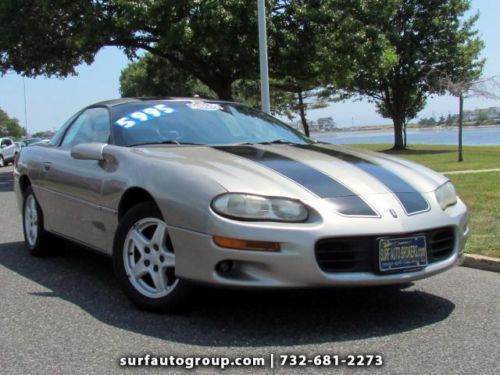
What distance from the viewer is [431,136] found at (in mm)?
48469

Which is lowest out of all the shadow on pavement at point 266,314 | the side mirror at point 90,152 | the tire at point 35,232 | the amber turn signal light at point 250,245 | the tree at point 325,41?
the shadow on pavement at point 266,314

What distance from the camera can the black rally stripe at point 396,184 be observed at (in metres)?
3.85

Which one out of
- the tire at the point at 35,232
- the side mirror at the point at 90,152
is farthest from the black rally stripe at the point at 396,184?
the tire at the point at 35,232

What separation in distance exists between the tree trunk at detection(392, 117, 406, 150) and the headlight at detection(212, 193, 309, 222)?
104 feet

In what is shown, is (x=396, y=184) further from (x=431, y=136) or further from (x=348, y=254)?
(x=431, y=136)

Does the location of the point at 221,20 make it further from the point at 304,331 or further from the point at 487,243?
the point at 304,331

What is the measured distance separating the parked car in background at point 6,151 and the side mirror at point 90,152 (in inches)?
1223

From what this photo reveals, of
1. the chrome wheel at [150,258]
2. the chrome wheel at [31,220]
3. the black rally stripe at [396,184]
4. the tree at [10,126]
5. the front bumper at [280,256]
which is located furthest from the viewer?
the tree at [10,126]

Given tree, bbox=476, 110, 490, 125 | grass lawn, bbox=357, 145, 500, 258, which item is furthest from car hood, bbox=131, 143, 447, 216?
tree, bbox=476, 110, 490, 125

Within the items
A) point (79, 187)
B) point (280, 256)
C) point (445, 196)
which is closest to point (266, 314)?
point (280, 256)

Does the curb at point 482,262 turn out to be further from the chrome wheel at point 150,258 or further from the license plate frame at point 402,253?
the chrome wheel at point 150,258

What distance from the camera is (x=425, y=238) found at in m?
3.77

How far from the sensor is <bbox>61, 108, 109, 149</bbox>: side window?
506 centimetres

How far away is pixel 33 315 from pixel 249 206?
173 centimetres
